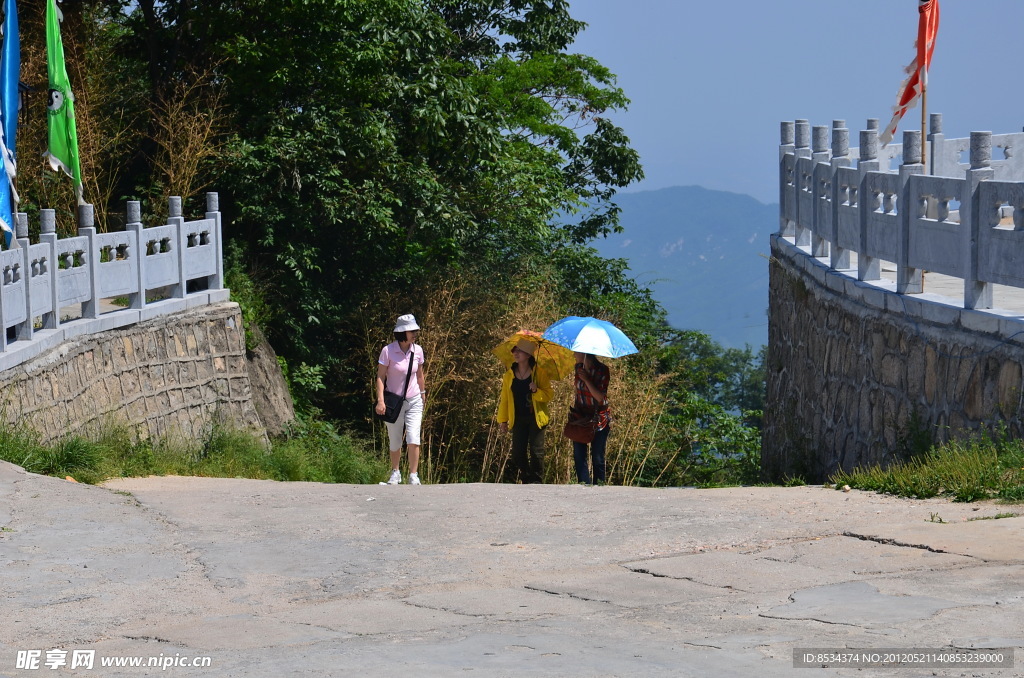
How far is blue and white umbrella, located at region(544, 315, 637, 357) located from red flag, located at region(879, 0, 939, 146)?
3572mm

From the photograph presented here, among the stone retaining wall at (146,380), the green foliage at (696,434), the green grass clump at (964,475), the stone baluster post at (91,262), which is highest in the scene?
the stone baluster post at (91,262)

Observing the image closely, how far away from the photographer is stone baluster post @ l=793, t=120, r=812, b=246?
14.1 metres

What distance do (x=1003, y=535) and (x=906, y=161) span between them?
4.55 meters

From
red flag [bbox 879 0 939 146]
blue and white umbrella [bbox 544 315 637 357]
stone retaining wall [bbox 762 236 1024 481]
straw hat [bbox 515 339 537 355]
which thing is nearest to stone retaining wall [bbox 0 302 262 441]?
straw hat [bbox 515 339 537 355]

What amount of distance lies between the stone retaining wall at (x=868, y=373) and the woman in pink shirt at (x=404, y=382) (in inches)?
152

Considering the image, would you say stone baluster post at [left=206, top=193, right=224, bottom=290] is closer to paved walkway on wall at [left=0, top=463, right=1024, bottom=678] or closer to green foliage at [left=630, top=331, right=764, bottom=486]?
green foliage at [left=630, top=331, right=764, bottom=486]

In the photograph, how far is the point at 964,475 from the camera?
746 centimetres

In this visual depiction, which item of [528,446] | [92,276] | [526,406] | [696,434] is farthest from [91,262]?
[696,434]

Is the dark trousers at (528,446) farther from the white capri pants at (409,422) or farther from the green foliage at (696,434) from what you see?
the green foliage at (696,434)

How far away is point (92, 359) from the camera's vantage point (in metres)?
12.0

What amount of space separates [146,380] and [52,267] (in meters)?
2.29

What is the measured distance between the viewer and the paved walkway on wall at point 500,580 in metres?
4.52

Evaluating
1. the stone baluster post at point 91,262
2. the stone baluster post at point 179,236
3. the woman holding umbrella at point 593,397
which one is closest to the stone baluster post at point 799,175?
the woman holding umbrella at point 593,397

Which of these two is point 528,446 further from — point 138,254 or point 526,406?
point 138,254
